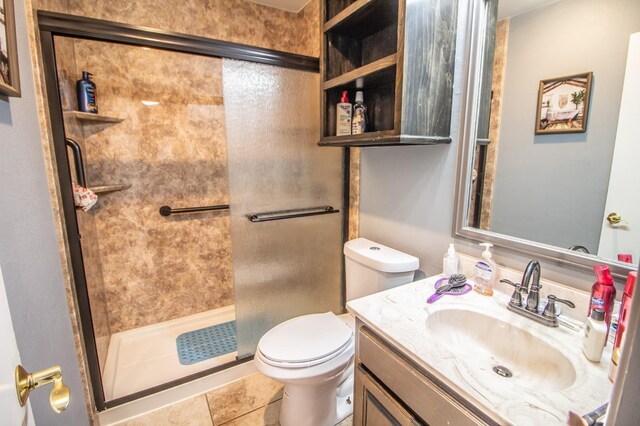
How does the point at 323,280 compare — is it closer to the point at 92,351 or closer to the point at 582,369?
the point at 92,351

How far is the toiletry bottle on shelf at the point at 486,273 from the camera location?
3.47 ft

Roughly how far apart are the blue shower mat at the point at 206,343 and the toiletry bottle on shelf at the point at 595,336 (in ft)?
6.06

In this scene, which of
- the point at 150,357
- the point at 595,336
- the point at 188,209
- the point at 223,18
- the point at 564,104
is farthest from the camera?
Answer: the point at 188,209

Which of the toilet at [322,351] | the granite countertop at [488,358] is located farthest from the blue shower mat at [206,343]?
the granite countertop at [488,358]

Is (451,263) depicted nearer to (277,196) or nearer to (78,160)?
(277,196)

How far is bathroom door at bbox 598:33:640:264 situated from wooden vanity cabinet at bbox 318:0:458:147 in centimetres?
51

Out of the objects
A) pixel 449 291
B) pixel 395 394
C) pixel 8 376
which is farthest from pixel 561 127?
pixel 8 376

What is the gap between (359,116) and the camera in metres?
1.43

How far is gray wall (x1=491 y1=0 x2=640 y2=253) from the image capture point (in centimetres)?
83

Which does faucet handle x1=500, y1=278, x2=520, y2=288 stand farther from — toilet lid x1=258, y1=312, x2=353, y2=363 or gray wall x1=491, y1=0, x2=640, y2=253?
toilet lid x1=258, y1=312, x2=353, y2=363

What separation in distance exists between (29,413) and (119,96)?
76.4 inches

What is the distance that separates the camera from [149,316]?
7.21 feet

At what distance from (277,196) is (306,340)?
31.3 inches

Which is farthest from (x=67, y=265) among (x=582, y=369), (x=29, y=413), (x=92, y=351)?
(x=582, y=369)
